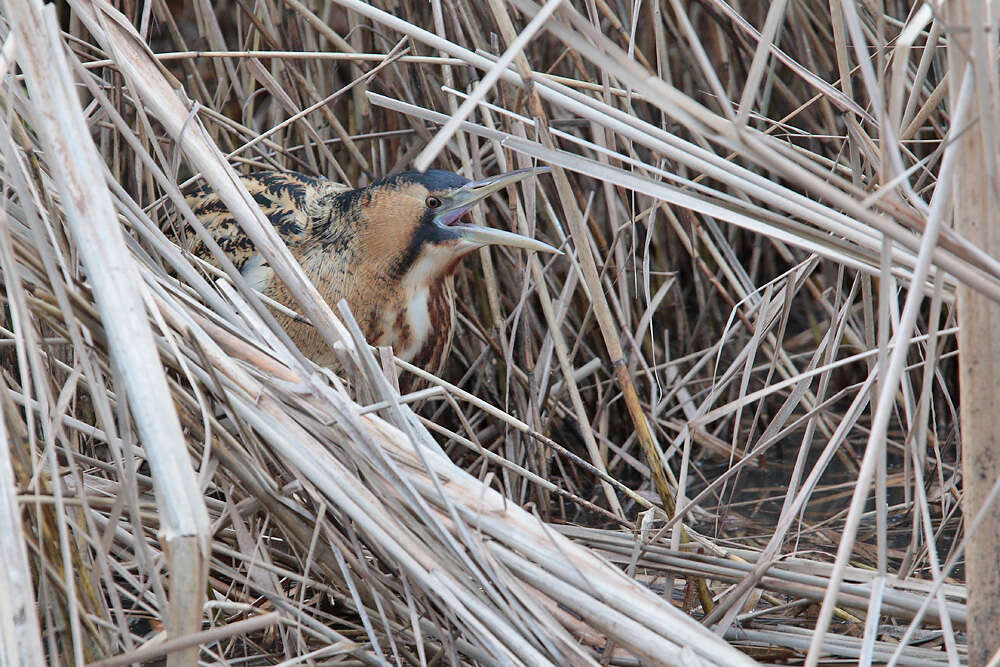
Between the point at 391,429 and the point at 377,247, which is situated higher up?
the point at 391,429

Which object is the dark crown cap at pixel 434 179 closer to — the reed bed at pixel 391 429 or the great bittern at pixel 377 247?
the great bittern at pixel 377 247

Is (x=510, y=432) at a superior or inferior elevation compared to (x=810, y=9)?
inferior

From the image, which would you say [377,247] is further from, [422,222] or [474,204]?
[474,204]

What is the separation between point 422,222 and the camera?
6.35 feet

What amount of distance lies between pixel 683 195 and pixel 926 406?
26cm

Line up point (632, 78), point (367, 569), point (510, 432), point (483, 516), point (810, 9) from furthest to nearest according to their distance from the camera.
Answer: point (810, 9) → point (510, 432) → point (367, 569) → point (483, 516) → point (632, 78)

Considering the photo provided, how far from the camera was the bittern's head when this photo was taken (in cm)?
188

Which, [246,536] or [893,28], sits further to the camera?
[893,28]

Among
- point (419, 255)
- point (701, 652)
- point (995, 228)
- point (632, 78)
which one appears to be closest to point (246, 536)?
point (701, 652)

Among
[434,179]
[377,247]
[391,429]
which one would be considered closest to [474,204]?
[434,179]

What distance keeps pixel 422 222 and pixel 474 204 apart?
0.37 ft

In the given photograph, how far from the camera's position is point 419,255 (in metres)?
1.99

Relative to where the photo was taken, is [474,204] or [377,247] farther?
[377,247]

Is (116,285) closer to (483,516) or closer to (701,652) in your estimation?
(483,516)
